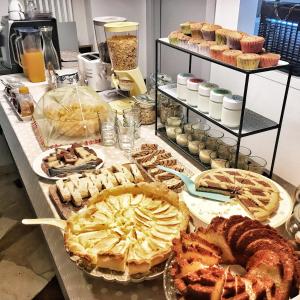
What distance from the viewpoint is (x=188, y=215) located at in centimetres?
86

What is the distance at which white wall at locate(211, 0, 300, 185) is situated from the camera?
1.61 m

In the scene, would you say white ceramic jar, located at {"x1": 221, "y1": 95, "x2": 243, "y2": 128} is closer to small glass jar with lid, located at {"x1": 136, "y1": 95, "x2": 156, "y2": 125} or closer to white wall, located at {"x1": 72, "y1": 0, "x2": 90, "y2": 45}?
small glass jar with lid, located at {"x1": 136, "y1": 95, "x2": 156, "y2": 125}

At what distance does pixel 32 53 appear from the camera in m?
2.05

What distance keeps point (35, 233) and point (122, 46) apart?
1150mm

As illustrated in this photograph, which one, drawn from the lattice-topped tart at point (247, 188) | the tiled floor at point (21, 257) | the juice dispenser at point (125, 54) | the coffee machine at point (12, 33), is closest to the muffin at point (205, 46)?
the lattice-topped tart at point (247, 188)

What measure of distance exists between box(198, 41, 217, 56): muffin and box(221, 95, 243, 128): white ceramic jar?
18 centimetres

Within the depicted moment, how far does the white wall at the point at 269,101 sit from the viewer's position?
1610 millimetres

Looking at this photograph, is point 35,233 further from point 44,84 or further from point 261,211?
point 261,211

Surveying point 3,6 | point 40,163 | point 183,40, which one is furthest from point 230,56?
point 3,6

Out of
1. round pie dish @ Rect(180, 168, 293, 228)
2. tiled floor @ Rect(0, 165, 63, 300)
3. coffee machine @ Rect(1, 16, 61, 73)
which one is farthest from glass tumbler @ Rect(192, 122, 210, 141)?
coffee machine @ Rect(1, 16, 61, 73)

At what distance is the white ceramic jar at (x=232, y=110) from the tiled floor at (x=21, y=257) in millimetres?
1100

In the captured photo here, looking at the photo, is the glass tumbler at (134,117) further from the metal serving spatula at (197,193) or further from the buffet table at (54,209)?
the metal serving spatula at (197,193)

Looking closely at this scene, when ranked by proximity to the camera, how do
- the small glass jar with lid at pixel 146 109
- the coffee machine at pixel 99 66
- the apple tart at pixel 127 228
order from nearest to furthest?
the apple tart at pixel 127 228, the small glass jar with lid at pixel 146 109, the coffee machine at pixel 99 66

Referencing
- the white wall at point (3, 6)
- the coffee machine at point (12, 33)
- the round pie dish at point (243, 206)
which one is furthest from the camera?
the white wall at point (3, 6)
